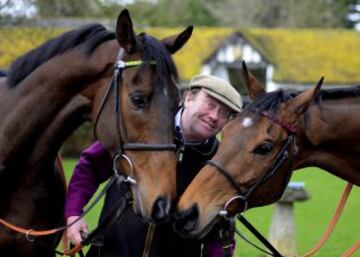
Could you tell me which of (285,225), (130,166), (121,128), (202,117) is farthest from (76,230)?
(285,225)

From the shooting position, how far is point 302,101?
3.64 metres

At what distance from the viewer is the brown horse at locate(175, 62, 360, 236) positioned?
3516 mm

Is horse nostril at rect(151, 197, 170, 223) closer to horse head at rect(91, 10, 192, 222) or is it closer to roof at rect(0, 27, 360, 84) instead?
horse head at rect(91, 10, 192, 222)

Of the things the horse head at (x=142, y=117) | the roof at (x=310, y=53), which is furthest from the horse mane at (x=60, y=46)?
the roof at (x=310, y=53)

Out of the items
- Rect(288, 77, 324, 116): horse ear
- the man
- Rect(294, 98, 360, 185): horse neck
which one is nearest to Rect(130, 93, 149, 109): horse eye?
the man

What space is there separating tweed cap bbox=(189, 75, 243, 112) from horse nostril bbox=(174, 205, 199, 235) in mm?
718

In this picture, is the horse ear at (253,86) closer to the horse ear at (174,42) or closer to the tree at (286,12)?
the horse ear at (174,42)

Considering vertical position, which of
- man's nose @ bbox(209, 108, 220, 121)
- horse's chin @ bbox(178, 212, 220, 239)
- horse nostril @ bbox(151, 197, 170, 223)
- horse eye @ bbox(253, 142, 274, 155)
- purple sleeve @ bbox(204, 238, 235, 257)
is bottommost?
purple sleeve @ bbox(204, 238, 235, 257)

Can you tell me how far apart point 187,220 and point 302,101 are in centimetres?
96

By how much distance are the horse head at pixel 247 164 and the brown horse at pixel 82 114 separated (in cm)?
20

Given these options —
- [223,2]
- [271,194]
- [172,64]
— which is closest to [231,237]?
[271,194]

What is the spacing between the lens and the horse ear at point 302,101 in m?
3.62

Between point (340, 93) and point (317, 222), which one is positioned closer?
point (340, 93)

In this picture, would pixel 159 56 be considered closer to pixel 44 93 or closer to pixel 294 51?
pixel 44 93
